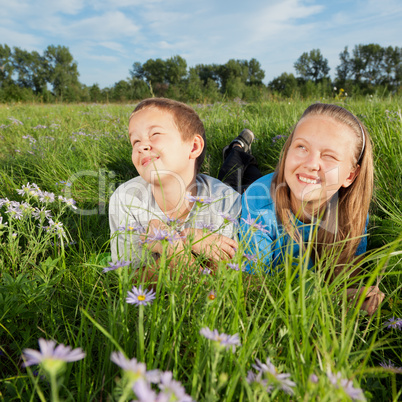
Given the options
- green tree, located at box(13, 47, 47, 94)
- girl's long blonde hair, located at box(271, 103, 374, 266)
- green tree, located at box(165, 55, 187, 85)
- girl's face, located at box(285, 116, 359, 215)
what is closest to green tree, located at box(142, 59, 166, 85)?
green tree, located at box(165, 55, 187, 85)

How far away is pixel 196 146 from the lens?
2.65m

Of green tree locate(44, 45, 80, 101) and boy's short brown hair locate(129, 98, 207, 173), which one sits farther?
green tree locate(44, 45, 80, 101)

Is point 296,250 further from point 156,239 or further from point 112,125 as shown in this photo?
point 112,125

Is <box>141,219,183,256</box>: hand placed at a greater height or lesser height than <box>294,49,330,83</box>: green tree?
lesser

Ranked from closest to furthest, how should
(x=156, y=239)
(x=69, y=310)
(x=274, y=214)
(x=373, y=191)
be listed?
(x=156, y=239), (x=69, y=310), (x=274, y=214), (x=373, y=191)

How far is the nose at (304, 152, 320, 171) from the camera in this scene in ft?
6.19

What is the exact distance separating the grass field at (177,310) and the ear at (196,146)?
67 centimetres

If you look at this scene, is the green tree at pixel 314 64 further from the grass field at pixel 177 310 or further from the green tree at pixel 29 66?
the grass field at pixel 177 310

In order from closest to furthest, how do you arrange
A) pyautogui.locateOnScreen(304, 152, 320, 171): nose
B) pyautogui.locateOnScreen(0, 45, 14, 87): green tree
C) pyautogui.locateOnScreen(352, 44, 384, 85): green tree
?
pyautogui.locateOnScreen(304, 152, 320, 171): nose → pyautogui.locateOnScreen(0, 45, 14, 87): green tree → pyautogui.locateOnScreen(352, 44, 384, 85): green tree

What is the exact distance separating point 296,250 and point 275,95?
5.94 m

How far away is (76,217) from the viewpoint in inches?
111

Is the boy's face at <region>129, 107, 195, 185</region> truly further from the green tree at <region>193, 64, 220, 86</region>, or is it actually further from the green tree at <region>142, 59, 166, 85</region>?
the green tree at <region>193, 64, 220, 86</region>

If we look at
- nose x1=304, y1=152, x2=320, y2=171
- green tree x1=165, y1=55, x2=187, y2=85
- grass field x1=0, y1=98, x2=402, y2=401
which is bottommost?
grass field x1=0, y1=98, x2=402, y2=401

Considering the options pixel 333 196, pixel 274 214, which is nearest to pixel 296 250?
pixel 274 214
